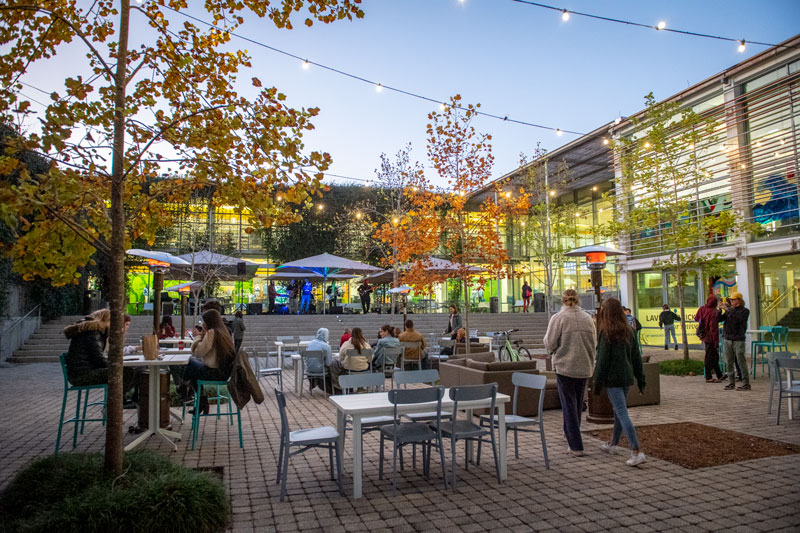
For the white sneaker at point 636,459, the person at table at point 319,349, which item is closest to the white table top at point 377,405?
the white sneaker at point 636,459

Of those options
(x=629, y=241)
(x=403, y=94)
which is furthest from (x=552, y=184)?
(x=403, y=94)

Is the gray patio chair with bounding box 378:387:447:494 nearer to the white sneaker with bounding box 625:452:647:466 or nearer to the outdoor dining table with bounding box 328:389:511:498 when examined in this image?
the outdoor dining table with bounding box 328:389:511:498

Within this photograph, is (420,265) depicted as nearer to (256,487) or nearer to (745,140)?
(256,487)

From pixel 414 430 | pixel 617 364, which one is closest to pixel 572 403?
→ pixel 617 364

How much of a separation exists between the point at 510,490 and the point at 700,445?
2.53 m

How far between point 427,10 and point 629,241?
476 inches

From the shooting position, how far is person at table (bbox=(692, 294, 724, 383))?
32.1 feet

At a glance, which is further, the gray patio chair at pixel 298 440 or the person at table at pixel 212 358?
the person at table at pixel 212 358

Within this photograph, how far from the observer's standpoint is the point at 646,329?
18.1 m

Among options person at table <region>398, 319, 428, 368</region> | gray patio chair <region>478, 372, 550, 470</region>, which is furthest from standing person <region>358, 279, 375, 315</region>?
gray patio chair <region>478, 372, 550, 470</region>

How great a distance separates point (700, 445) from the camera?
17.7 feet

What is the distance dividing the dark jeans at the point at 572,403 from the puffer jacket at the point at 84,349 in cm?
461

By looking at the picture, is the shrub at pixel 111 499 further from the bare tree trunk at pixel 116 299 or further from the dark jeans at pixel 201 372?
the dark jeans at pixel 201 372

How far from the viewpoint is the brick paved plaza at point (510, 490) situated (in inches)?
138
